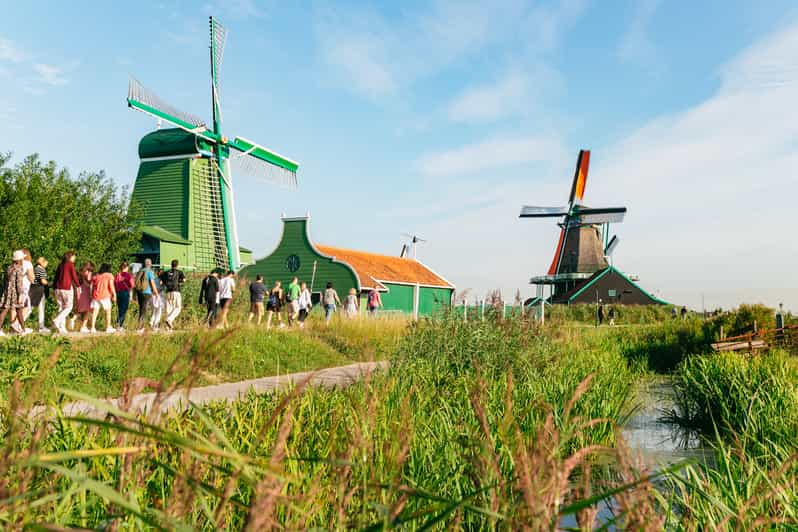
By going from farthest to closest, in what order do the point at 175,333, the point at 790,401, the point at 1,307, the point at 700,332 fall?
the point at 700,332, the point at 175,333, the point at 1,307, the point at 790,401

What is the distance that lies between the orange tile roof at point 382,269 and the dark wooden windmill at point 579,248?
40.4 ft

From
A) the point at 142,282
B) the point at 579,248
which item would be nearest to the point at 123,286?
the point at 142,282

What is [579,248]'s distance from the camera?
5016cm

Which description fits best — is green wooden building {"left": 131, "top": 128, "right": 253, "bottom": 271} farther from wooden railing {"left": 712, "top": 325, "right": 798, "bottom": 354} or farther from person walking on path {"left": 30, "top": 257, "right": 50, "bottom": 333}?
wooden railing {"left": 712, "top": 325, "right": 798, "bottom": 354}

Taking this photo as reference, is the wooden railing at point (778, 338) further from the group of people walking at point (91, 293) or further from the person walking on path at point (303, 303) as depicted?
the person walking on path at point (303, 303)

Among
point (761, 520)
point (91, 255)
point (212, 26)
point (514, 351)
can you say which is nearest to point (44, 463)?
point (761, 520)

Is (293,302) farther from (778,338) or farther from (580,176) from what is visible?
(580,176)

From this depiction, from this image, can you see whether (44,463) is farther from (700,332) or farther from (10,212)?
(10,212)

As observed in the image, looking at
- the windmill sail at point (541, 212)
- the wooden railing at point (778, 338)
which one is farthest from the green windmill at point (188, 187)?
the windmill sail at point (541, 212)

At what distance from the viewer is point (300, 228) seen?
3272 cm

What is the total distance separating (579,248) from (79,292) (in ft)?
136

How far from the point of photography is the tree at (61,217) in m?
19.6

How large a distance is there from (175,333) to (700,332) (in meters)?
13.4

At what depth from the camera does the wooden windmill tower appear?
49719 millimetres
